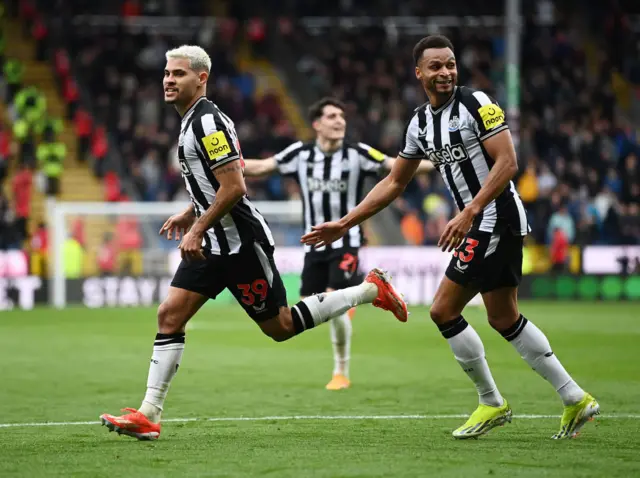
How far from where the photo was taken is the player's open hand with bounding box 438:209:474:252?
6965 millimetres

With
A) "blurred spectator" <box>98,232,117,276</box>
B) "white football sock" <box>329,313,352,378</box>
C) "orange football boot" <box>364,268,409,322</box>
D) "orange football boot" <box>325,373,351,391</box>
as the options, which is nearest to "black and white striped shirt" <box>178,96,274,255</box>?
"orange football boot" <box>364,268,409,322</box>

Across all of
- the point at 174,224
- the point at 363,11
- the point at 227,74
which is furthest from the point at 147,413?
the point at 363,11

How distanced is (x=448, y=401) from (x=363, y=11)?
23741mm

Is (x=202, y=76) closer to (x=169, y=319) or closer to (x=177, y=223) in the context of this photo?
(x=177, y=223)

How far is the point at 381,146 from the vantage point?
27.0 metres

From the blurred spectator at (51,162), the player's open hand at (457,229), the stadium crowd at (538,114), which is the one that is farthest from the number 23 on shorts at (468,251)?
the blurred spectator at (51,162)

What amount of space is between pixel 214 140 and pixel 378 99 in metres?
22.5

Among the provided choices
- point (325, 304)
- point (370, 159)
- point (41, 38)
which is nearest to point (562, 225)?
point (41, 38)

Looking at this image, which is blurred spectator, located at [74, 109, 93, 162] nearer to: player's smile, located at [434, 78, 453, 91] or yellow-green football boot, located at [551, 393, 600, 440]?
player's smile, located at [434, 78, 453, 91]

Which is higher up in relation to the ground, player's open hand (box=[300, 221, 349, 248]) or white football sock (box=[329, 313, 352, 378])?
player's open hand (box=[300, 221, 349, 248])

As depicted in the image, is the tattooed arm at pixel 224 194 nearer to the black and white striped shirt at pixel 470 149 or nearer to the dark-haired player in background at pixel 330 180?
the black and white striped shirt at pixel 470 149

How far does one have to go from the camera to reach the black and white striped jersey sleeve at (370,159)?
37.6ft

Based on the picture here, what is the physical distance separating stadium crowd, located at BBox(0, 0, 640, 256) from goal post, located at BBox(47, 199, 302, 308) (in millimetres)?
1206

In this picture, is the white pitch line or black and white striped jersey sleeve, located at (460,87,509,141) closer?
black and white striped jersey sleeve, located at (460,87,509,141)
